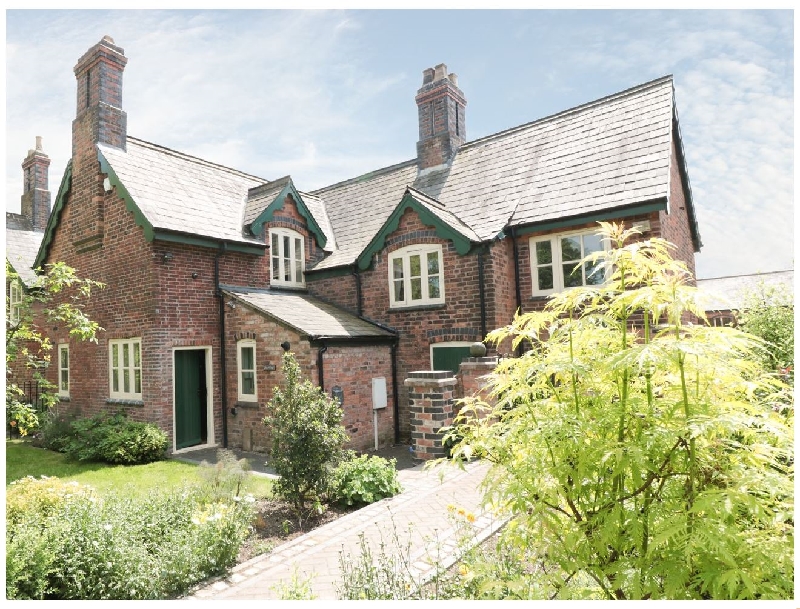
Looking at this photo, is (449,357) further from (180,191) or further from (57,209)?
(57,209)

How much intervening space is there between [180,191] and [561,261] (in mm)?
10819

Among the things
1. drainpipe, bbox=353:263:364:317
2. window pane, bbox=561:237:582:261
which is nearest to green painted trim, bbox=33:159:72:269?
drainpipe, bbox=353:263:364:317

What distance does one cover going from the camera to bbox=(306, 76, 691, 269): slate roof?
11.8 metres

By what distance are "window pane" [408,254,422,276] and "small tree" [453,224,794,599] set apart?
1036 cm

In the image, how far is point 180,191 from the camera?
14.2 m

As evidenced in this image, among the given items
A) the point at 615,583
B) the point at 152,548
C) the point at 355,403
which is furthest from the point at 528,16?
the point at 355,403

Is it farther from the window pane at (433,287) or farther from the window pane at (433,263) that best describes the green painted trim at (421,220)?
the window pane at (433,287)

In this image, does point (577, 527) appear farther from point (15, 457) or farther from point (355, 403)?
point (15, 457)

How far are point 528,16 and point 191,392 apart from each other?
1192 cm

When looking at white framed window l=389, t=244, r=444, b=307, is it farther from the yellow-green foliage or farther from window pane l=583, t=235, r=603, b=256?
the yellow-green foliage

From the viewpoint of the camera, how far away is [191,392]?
13039 mm

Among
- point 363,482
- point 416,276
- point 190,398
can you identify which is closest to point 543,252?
point 416,276

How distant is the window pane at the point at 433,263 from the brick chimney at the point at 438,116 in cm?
491

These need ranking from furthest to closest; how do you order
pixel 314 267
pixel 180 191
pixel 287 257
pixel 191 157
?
pixel 191 157 → pixel 314 267 → pixel 287 257 → pixel 180 191
